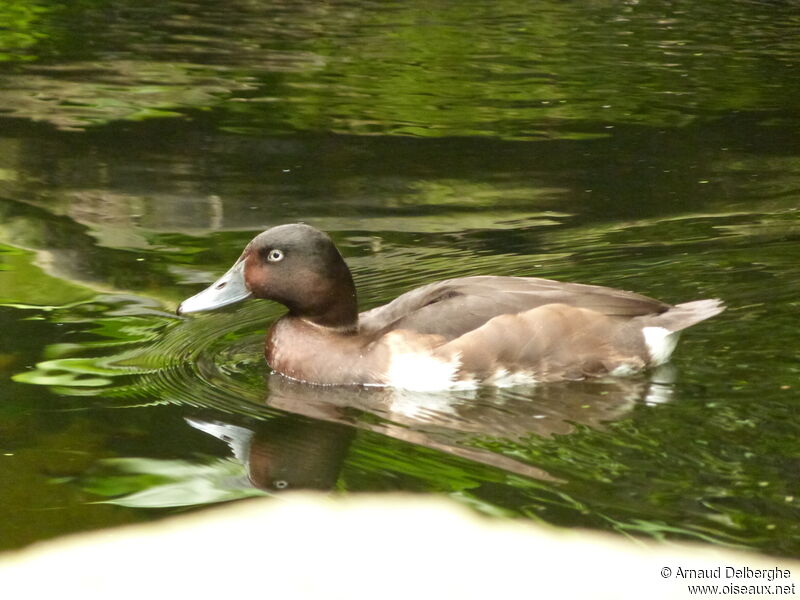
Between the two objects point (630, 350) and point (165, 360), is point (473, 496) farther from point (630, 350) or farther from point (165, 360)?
point (165, 360)

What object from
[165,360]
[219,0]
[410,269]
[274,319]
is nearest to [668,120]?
[410,269]

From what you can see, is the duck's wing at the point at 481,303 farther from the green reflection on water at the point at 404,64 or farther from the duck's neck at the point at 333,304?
the green reflection on water at the point at 404,64

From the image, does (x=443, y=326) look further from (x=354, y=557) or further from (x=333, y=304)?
(x=354, y=557)

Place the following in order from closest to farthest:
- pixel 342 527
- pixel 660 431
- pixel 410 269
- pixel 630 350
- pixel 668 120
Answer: pixel 342 527 < pixel 660 431 < pixel 630 350 < pixel 410 269 < pixel 668 120

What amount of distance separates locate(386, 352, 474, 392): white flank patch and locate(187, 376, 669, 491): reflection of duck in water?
0.18 ft

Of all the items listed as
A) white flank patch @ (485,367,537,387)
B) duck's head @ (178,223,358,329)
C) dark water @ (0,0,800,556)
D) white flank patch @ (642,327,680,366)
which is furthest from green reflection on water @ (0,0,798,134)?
white flank patch @ (485,367,537,387)

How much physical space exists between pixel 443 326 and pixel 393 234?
2.66 metres

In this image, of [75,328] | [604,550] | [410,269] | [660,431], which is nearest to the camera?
[604,550]

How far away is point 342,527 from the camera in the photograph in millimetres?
5191

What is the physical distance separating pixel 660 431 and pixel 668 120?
6947 millimetres

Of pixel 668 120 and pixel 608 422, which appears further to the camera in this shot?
pixel 668 120

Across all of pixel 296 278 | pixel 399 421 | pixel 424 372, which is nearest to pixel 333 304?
pixel 296 278

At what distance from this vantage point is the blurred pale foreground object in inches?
186

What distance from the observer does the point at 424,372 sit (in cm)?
661
